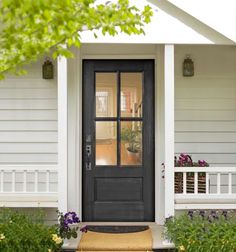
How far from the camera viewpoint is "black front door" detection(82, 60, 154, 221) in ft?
18.4

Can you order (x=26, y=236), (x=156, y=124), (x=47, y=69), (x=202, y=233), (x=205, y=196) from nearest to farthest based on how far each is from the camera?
1. (x=26, y=236)
2. (x=202, y=233)
3. (x=205, y=196)
4. (x=47, y=69)
5. (x=156, y=124)

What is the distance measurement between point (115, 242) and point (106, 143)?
1378 mm

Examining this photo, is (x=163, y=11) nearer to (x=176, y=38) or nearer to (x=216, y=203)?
(x=176, y=38)

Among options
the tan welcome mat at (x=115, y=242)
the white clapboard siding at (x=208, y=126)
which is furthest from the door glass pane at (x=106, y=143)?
the tan welcome mat at (x=115, y=242)

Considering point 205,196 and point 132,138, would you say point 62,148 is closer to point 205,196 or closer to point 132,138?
point 132,138

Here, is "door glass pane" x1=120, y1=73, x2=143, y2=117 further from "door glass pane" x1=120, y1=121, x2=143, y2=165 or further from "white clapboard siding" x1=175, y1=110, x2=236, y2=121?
"white clapboard siding" x1=175, y1=110, x2=236, y2=121

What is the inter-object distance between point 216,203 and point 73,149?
5.90 feet

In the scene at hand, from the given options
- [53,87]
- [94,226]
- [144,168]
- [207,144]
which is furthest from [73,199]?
[207,144]

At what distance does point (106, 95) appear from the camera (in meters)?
5.61

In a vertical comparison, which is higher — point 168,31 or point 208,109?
point 168,31

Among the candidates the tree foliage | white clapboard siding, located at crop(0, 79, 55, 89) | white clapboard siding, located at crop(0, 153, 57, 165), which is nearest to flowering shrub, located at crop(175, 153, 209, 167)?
white clapboard siding, located at crop(0, 153, 57, 165)

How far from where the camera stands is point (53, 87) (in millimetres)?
5574

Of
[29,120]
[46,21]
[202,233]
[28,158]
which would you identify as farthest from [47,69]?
[46,21]

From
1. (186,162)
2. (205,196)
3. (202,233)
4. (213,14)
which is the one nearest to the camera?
(202,233)
